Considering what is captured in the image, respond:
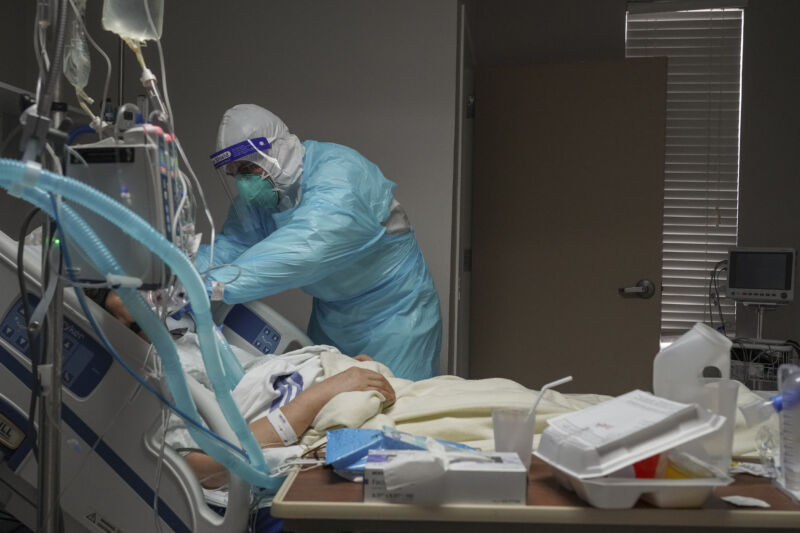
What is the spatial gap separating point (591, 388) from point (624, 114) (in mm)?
1329

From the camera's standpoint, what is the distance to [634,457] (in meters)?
0.88

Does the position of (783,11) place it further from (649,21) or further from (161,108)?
(161,108)

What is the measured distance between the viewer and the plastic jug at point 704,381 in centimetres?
100

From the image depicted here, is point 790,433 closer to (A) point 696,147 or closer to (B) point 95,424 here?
(B) point 95,424

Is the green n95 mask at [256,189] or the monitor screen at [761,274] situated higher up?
the green n95 mask at [256,189]

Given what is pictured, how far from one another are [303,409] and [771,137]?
3.18 m

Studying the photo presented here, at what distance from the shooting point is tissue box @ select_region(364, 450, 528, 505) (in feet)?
2.98

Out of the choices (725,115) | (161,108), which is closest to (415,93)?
(161,108)

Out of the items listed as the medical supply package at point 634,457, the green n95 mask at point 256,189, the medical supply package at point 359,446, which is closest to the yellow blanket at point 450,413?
the medical supply package at point 359,446

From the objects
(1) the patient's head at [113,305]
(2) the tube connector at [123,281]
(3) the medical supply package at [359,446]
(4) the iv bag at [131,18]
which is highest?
(4) the iv bag at [131,18]

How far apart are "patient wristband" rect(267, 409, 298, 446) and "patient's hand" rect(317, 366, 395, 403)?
13cm

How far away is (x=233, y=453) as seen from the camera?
115 centimetres

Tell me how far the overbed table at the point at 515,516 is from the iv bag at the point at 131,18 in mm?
849

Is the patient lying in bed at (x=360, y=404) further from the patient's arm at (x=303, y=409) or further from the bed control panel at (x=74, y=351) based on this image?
the bed control panel at (x=74, y=351)
